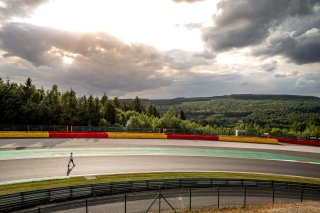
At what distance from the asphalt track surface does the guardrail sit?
18.9 feet

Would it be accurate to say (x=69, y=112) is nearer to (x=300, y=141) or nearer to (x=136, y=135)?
(x=136, y=135)

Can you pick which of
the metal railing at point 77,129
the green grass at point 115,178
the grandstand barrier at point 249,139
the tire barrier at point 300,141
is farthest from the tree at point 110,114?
the green grass at point 115,178

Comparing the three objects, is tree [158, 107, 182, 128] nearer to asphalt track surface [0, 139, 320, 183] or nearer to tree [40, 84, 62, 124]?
tree [40, 84, 62, 124]

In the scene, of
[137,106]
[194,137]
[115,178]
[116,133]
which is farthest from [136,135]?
[137,106]

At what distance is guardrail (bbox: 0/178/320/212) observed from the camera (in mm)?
19359

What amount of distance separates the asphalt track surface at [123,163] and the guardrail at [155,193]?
5765mm

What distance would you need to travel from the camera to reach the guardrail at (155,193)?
762 inches

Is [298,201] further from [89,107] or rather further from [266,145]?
[89,107]

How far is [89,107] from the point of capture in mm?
82562

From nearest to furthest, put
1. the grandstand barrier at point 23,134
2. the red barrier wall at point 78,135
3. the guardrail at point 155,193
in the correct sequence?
the guardrail at point 155,193
the grandstand barrier at point 23,134
the red barrier wall at point 78,135

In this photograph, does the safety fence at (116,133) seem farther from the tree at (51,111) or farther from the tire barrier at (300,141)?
the tree at (51,111)

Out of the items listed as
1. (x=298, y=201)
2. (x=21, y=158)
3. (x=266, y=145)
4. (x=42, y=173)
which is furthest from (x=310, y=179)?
(x=21, y=158)

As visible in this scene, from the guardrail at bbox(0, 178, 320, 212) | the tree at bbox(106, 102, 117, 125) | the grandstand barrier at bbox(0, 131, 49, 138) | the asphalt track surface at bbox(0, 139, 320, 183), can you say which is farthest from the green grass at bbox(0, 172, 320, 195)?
the tree at bbox(106, 102, 117, 125)

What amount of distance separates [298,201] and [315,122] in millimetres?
159711
